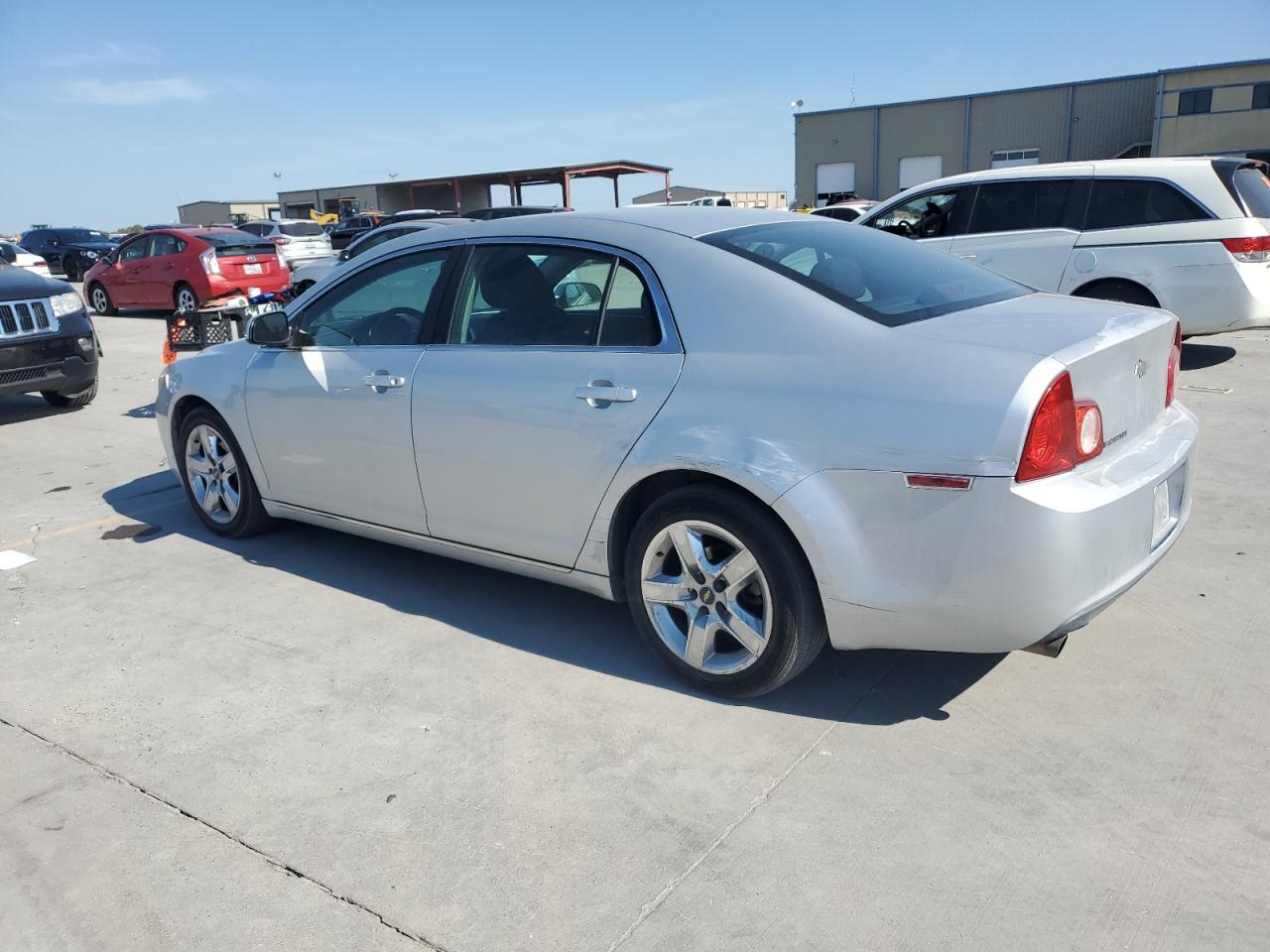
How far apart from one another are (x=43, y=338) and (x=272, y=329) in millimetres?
4930

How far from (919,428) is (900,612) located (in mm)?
555

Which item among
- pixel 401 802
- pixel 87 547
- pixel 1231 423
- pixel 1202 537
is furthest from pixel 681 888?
pixel 1231 423

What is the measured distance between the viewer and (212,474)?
5.21m

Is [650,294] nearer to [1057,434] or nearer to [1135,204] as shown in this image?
[1057,434]

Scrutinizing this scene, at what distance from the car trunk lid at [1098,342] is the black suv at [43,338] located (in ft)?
25.2

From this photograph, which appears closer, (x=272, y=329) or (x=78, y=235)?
(x=272, y=329)

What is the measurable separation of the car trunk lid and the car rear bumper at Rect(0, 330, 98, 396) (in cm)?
764

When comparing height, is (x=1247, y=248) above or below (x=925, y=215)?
below

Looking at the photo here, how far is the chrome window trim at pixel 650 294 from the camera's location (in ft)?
10.9

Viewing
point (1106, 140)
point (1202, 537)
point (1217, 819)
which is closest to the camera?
point (1217, 819)

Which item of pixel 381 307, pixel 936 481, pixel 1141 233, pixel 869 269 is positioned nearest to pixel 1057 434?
pixel 936 481

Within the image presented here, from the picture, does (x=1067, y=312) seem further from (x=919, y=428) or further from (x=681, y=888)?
(x=681, y=888)

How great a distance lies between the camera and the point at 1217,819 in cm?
262

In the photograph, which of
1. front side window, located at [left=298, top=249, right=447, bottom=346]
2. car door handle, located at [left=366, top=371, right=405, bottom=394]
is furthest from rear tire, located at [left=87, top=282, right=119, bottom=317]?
car door handle, located at [left=366, top=371, right=405, bottom=394]
